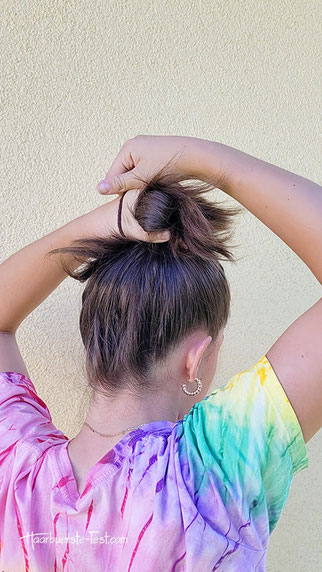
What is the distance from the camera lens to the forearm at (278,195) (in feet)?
2.03

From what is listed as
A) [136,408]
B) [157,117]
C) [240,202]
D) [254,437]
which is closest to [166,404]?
[136,408]

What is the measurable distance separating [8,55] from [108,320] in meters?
0.69

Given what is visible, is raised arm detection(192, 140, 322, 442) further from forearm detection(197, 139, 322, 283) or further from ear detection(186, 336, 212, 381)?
ear detection(186, 336, 212, 381)

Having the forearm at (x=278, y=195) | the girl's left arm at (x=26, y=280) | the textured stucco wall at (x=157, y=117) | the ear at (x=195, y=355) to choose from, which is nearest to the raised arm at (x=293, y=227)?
the forearm at (x=278, y=195)

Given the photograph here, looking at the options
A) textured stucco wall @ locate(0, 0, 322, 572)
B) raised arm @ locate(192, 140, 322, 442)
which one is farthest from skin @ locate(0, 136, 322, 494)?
textured stucco wall @ locate(0, 0, 322, 572)

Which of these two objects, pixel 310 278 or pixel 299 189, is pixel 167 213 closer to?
pixel 299 189

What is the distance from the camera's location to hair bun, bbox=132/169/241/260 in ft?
2.19

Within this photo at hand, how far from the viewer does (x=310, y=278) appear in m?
1.37

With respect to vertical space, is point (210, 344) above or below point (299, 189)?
below

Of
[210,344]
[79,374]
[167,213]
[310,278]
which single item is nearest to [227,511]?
[210,344]

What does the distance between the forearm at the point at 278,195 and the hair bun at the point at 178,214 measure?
0.14 feet

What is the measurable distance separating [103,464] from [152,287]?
229mm

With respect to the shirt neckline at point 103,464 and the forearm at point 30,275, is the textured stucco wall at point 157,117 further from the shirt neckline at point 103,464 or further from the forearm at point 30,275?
the shirt neckline at point 103,464

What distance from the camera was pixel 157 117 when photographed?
120 centimetres
